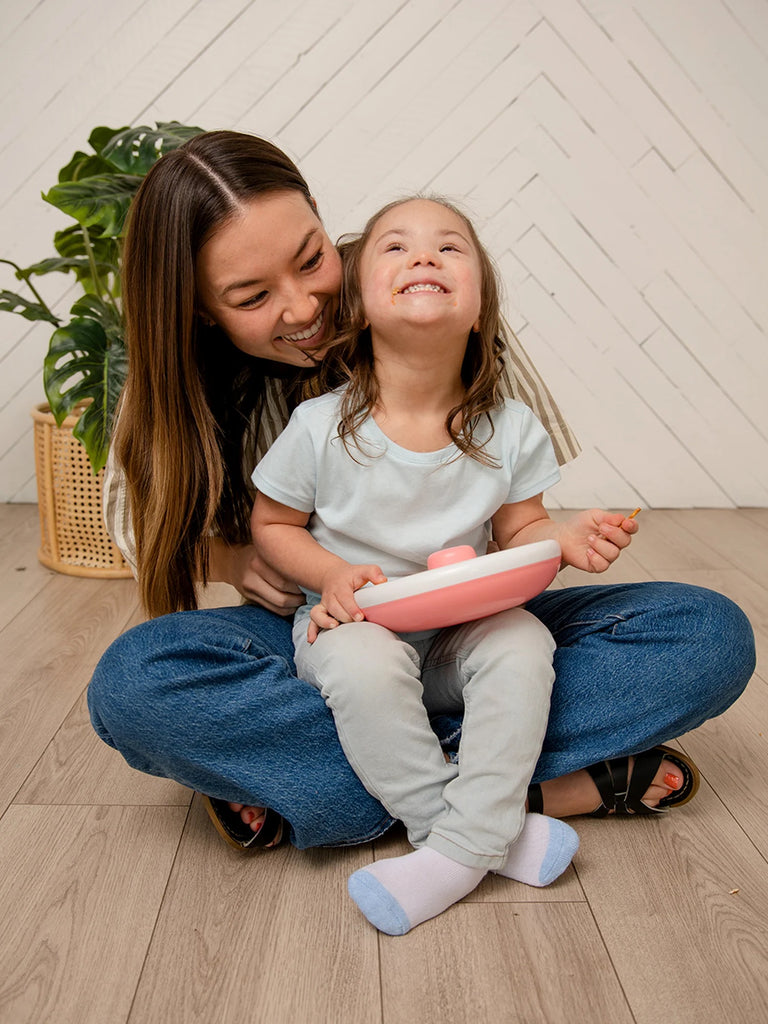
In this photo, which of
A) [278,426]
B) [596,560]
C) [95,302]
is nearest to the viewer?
[596,560]

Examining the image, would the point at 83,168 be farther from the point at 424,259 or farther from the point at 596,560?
the point at 596,560

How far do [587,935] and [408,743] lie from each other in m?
0.22

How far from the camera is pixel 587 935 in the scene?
2.72ft

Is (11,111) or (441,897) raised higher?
(11,111)

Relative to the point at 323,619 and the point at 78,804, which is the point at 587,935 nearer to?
the point at 323,619

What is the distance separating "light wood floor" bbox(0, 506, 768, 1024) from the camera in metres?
0.75

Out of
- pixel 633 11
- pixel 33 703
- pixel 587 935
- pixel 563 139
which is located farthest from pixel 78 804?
pixel 633 11

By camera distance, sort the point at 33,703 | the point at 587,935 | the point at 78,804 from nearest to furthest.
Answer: the point at 587,935, the point at 78,804, the point at 33,703

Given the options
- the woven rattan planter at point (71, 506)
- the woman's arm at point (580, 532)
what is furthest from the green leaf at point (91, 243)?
the woman's arm at point (580, 532)

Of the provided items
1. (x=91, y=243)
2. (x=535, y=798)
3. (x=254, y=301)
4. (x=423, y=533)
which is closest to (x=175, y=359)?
(x=254, y=301)

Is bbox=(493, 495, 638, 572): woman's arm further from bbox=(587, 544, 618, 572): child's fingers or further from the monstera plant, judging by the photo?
the monstera plant

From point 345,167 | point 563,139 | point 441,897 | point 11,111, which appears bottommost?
point 563,139

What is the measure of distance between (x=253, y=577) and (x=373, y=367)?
0.28 m

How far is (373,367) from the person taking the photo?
1.11 m
